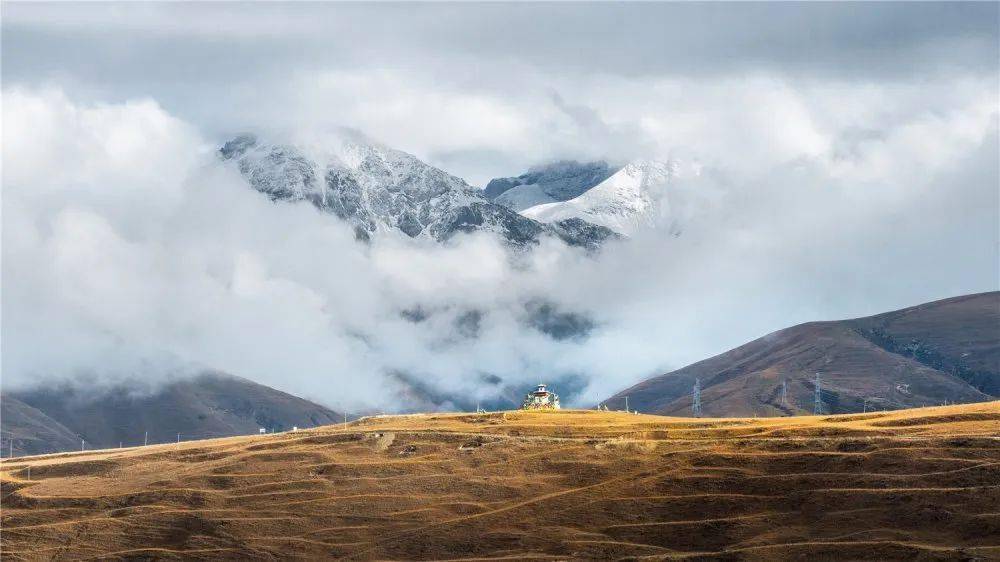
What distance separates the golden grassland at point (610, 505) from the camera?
508ft

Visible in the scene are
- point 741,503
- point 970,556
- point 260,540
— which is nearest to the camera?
point 970,556

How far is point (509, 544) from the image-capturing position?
545ft

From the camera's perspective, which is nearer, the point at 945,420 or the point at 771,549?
the point at 771,549

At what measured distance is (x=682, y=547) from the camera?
15850 centimetres

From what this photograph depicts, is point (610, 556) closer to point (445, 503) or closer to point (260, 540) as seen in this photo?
point (445, 503)

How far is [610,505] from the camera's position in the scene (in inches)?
6762

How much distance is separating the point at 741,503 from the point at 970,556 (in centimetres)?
3068

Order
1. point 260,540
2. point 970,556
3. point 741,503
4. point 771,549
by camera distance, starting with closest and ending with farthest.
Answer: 1. point 970,556
2. point 771,549
3. point 741,503
4. point 260,540

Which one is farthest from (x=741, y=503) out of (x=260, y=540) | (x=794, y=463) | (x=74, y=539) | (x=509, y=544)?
(x=74, y=539)

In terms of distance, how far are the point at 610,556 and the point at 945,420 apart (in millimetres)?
53618

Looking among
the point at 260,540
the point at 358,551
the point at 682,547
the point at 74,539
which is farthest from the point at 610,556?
the point at 74,539

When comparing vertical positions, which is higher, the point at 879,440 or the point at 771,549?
the point at 879,440

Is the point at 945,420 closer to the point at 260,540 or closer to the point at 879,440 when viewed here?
the point at 879,440

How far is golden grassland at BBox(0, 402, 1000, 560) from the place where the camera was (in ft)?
508
